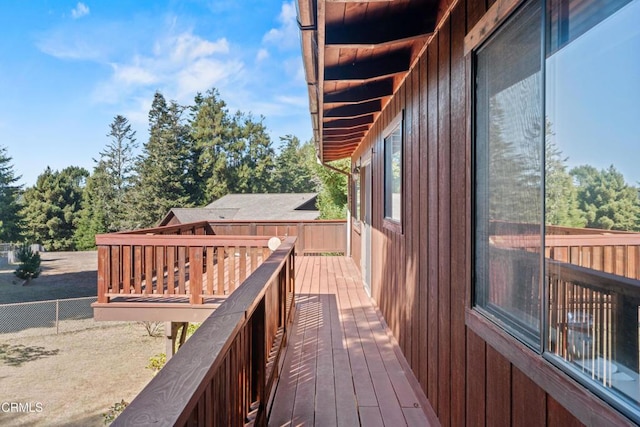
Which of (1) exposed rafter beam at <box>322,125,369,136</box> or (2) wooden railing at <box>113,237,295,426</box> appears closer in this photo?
(2) wooden railing at <box>113,237,295,426</box>

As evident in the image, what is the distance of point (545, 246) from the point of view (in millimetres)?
1176

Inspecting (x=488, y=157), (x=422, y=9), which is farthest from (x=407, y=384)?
(x=422, y=9)

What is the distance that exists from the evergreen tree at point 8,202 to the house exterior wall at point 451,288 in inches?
1358

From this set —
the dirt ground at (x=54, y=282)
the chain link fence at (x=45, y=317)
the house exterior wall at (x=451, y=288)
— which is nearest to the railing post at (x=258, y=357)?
the house exterior wall at (x=451, y=288)

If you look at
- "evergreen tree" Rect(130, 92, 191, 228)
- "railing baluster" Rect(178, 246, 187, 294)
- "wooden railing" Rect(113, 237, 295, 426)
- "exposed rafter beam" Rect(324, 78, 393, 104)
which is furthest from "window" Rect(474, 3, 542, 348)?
"evergreen tree" Rect(130, 92, 191, 228)

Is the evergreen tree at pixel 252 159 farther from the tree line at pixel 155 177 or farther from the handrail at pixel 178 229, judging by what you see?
the handrail at pixel 178 229

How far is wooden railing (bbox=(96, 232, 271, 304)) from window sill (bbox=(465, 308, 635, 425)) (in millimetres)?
3648

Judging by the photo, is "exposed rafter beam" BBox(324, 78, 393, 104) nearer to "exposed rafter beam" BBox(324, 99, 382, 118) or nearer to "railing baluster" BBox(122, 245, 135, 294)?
"exposed rafter beam" BBox(324, 99, 382, 118)

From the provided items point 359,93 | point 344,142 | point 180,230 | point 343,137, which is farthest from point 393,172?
point 180,230

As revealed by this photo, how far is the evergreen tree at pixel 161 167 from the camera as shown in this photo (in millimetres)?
29516

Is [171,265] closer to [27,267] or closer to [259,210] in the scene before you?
[259,210]

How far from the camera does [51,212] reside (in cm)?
3145

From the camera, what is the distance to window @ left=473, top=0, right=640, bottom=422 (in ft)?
2.86

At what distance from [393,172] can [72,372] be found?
10700 millimetres
